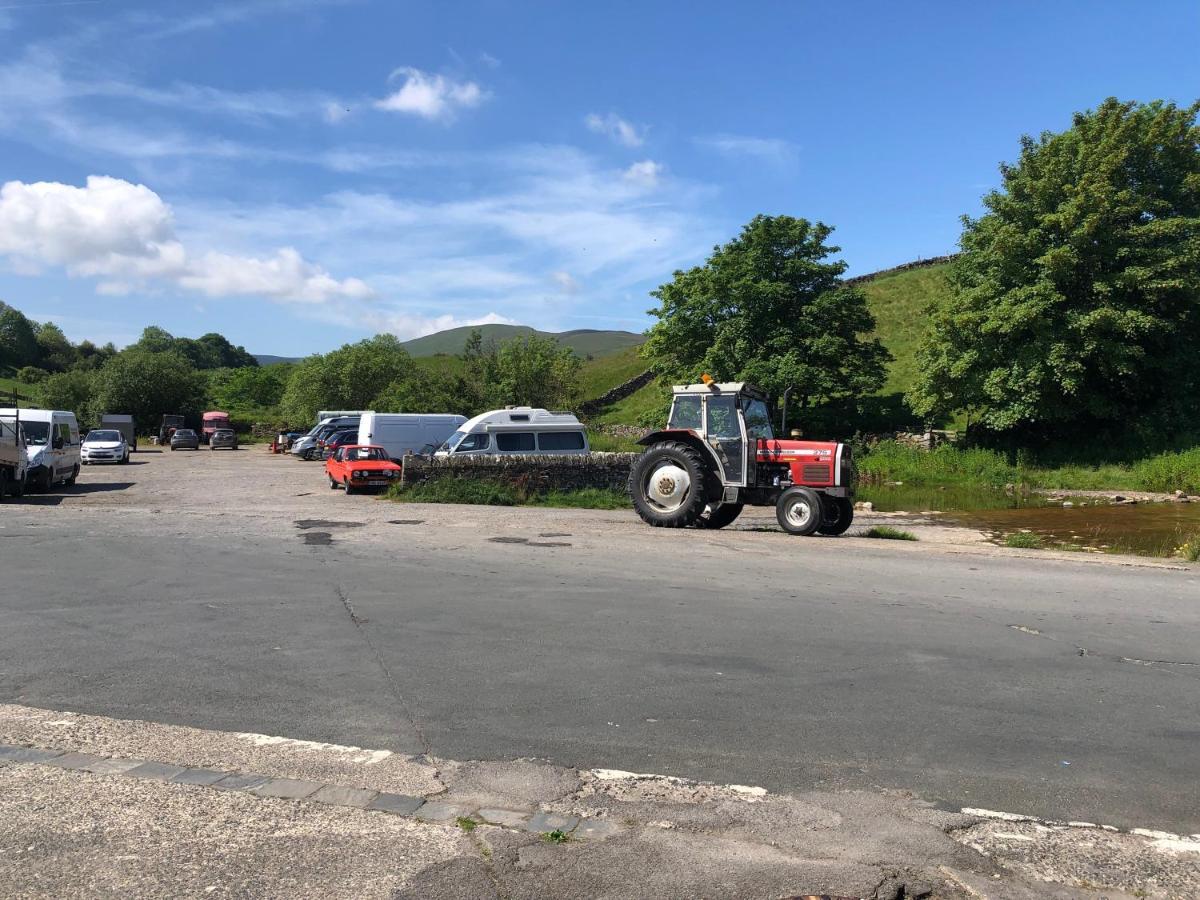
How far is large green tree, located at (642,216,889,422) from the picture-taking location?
35625 millimetres

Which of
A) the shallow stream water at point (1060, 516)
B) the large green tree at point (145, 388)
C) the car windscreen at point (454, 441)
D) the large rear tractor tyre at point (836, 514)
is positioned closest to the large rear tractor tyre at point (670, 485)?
the large rear tractor tyre at point (836, 514)

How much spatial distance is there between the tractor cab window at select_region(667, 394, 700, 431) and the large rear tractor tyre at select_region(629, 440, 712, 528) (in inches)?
15.0

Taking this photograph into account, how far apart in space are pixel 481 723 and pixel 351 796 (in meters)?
1.17

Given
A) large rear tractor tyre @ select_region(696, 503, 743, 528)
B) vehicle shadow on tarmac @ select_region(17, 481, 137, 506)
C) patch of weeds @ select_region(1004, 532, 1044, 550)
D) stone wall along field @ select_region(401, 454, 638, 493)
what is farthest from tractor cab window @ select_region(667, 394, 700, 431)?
vehicle shadow on tarmac @ select_region(17, 481, 137, 506)

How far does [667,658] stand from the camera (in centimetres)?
672

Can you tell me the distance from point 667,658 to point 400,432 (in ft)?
77.4

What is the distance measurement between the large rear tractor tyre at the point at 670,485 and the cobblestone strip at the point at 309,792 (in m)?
12.1

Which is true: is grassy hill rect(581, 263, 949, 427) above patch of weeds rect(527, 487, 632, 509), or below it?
above

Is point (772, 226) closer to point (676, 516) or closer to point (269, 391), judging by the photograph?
point (676, 516)

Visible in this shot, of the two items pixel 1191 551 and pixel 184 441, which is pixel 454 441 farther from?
pixel 184 441

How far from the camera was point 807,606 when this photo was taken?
8.82m

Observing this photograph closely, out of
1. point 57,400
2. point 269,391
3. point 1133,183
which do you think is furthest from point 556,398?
point 269,391

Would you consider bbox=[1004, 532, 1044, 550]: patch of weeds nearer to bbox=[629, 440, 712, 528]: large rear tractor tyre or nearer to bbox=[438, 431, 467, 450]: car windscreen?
bbox=[629, 440, 712, 528]: large rear tractor tyre

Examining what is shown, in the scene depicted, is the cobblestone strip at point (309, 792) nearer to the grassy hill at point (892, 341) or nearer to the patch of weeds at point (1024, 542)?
the patch of weeds at point (1024, 542)
